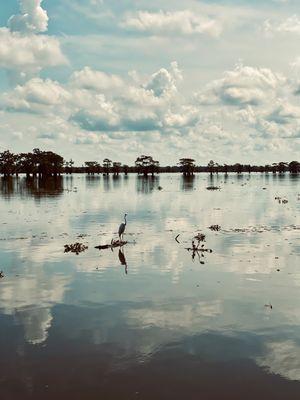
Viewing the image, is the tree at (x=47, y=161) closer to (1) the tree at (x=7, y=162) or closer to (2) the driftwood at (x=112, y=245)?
(1) the tree at (x=7, y=162)

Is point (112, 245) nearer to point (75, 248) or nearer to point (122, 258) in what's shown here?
point (75, 248)

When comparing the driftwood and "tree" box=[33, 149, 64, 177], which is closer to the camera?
the driftwood

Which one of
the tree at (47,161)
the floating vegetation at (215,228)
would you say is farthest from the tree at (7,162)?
the floating vegetation at (215,228)

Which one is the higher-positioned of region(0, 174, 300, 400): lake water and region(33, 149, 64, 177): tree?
region(33, 149, 64, 177): tree

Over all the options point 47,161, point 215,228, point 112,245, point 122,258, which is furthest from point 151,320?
point 47,161

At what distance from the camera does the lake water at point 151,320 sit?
32.5 ft

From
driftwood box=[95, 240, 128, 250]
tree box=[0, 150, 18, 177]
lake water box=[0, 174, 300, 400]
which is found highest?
tree box=[0, 150, 18, 177]

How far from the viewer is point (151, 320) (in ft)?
44.9

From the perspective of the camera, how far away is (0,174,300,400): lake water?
32.5 feet

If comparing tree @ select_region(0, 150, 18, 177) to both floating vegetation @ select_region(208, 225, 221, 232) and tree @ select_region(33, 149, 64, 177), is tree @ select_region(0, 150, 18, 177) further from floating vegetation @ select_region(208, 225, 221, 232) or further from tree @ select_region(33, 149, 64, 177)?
floating vegetation @ select_region(208, 225, 221, 232)

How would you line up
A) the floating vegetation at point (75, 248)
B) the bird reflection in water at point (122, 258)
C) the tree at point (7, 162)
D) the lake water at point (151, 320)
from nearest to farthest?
the lake water at point (151, 320), the bird reflection in water at point (122, 258), the floating vegetation at point (75, 248), the tree at point (7, 162)

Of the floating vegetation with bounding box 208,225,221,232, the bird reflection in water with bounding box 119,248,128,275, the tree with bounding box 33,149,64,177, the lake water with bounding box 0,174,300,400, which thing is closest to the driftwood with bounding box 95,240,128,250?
the lake water with bounding box 0,174,300,400

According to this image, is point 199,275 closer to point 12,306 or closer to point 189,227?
point 12,306

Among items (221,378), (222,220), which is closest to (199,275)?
(221,378)
